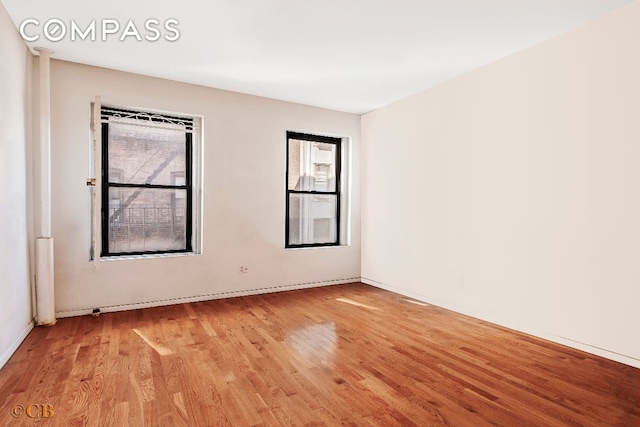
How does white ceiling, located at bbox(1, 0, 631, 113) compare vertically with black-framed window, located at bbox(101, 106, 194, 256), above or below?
above

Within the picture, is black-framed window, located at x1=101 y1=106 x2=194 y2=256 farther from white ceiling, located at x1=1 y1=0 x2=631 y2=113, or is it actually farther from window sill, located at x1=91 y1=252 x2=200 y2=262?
white ceiling, located at x1=1 y1=0 x2=631 y2=113

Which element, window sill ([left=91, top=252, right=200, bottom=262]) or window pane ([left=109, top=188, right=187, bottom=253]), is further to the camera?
window pane ([left=109, top=188, right=187, bottom=253])

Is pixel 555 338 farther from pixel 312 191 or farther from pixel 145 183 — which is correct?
pixel 145 183

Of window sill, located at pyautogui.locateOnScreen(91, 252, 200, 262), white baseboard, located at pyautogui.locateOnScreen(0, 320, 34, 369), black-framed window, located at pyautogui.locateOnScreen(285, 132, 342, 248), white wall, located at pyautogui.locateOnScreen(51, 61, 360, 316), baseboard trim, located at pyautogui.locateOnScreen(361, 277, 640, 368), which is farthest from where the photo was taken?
black-framed window, located at pyautogui.locateOnScreen(285, 132, 342, 248)

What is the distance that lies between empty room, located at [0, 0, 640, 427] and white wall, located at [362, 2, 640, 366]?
0.02 m

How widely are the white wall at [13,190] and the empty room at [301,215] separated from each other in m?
0.03

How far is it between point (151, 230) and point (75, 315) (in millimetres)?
1171

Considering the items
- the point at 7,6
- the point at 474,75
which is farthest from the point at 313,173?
the point at 7,6

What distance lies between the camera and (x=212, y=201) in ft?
14.7

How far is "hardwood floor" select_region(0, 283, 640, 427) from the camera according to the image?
Result: 2.03 metres

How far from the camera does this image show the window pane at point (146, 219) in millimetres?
4123

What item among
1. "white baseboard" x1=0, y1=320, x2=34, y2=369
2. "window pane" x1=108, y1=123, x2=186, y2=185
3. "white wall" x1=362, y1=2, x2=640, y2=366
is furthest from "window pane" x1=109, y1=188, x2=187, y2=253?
"white wall" x1=362, y1=2, x2=640, y2=366

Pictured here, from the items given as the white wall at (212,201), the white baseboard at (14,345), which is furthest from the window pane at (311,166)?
the white baseboard at (14,345)

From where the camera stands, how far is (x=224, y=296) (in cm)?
461
